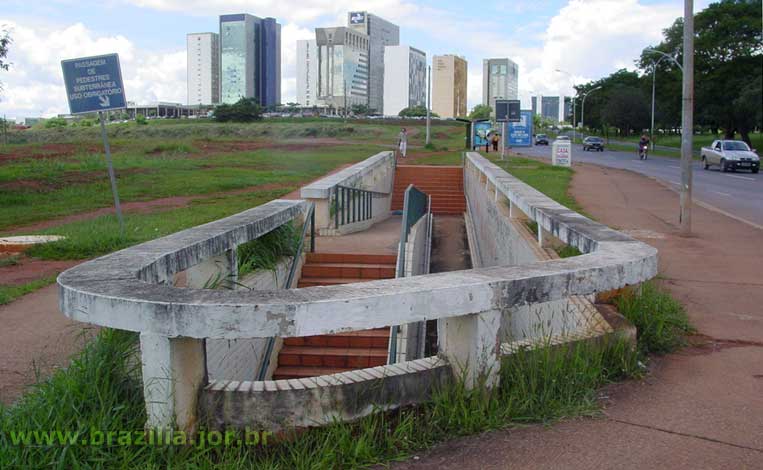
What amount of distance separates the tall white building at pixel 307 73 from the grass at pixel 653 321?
154 metres

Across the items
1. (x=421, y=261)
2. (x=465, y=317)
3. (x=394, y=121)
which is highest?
(x=394, y=121)

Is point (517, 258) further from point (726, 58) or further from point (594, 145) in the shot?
point (594, 145)

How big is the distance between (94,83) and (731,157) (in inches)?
1319

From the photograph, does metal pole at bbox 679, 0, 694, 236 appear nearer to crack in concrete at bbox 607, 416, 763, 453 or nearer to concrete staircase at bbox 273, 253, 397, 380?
concrete staircase at bbox 273, 253, 397, 380

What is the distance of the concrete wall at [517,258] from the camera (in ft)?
15.5

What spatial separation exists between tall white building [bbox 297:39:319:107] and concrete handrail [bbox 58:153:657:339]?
154985 millimetres

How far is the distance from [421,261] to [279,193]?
8071 mm

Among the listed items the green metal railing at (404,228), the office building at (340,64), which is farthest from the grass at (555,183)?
the office building at (340,64)

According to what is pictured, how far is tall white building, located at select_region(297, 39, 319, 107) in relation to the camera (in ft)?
526

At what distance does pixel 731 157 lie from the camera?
3712 centimetres

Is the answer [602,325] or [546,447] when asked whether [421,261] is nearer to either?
[602,325]

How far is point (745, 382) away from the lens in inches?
163

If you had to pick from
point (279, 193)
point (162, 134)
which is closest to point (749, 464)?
point (279, 193)

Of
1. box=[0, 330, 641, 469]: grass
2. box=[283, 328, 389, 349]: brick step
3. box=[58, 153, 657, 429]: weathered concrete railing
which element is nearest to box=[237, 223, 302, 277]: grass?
box=[283, 328, 389, 349]: brick step
